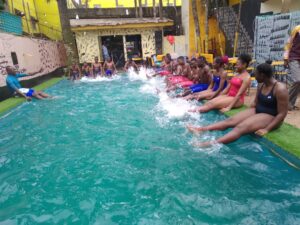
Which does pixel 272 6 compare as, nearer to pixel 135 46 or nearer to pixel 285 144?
pixel 285 144

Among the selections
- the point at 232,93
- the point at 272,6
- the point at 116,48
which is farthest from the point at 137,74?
the point at 232,93

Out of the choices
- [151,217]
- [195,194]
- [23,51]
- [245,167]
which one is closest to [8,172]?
[151,217]

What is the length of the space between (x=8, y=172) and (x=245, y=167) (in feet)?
12.8

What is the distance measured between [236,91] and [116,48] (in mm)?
15547

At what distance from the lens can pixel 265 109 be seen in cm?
409

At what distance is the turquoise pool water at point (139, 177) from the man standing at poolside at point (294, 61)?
5.63 ft

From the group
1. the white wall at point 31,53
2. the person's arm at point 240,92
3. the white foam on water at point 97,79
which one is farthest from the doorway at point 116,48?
the person's arm at point 240,92

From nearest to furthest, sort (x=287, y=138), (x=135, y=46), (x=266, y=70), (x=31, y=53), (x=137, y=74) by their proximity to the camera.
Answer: (x=266, y=70), (x=287, y=138), (x=31, y=53), (x=137, y=74), (x=135, y=46)

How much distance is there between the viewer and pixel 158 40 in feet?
59.9

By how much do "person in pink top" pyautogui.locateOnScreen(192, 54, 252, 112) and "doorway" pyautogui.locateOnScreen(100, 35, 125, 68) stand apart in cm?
1444

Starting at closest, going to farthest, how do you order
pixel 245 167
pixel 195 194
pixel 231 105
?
pixel 195 194, pixel 245 167, pixel 231 105

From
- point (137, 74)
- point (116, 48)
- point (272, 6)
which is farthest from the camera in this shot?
point (116, 48)

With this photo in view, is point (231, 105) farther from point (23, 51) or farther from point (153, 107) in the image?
point (23, 51)

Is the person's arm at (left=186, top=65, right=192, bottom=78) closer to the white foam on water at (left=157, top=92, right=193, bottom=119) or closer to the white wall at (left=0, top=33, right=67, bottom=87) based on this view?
the white foam on water at (left=157, top=92, right=193, bottom=119)
